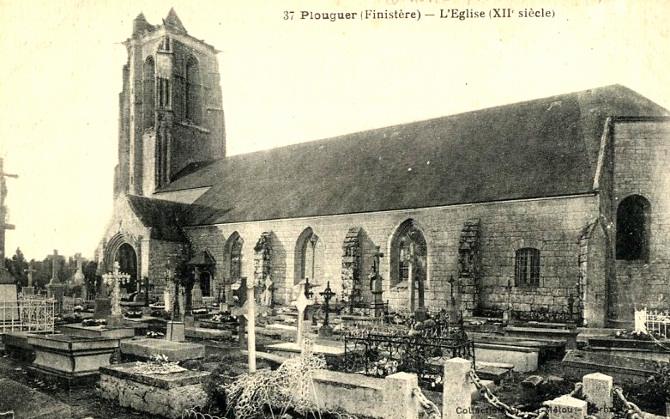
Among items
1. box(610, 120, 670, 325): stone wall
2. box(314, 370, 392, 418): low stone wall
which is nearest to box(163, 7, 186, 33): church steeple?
box(610, 120, 670, 325): stone wall

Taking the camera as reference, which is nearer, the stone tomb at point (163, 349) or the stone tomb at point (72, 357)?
the stone tomb at point (72, 357)

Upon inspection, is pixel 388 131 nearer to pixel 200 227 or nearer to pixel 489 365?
pixel 200 227

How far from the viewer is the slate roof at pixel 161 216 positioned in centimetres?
2838

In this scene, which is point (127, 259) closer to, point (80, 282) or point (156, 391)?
point (80, 282)

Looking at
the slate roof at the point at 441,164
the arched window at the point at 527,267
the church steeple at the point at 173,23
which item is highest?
the church steeple at the point at 173,23

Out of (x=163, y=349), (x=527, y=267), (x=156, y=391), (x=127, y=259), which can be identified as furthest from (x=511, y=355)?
(x=127, y=259)

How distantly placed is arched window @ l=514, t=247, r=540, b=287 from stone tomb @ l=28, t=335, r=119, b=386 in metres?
13.9

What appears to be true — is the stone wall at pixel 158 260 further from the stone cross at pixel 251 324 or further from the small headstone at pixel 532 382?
the small headstone at pixel 532 382

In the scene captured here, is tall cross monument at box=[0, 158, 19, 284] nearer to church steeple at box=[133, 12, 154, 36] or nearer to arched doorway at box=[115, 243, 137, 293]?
arched doorway at box=[115, 243, 137, 293]

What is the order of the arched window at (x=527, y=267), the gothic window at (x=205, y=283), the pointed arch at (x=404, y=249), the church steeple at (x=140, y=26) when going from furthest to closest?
the church steeple at (x=140, y=26), the gothic window at (x=205, y=283), the pointed arch at (x=404, y=249), the arched window at (x=527, y=267)

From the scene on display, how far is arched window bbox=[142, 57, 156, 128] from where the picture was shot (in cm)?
3600

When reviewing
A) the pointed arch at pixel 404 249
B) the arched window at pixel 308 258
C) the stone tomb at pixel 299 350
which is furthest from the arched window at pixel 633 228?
the arched window at pixel 308 258

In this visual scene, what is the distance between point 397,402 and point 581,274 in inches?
526

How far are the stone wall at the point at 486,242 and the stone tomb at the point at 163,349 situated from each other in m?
11.6
